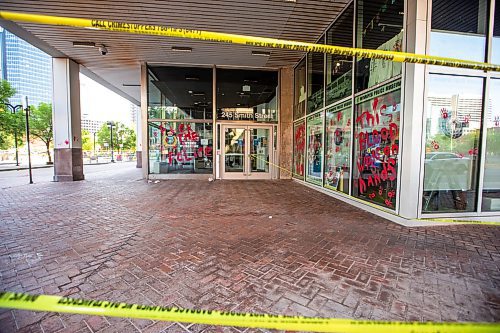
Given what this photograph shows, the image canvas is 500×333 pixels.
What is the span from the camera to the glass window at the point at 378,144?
471cm

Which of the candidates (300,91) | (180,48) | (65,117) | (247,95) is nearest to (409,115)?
(300,91)

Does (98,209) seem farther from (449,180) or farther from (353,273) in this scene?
(449,180)

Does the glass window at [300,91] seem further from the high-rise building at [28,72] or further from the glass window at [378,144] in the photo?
the high-rise building at [28,72]

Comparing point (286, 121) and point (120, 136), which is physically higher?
point (120, 136)

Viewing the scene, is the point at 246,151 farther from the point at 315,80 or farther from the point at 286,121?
the point at 315,80

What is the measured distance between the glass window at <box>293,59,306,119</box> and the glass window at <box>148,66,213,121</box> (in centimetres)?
367

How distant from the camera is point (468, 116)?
456 centimetres

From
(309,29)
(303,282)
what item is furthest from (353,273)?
(309,29)

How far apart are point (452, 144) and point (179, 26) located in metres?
7.22

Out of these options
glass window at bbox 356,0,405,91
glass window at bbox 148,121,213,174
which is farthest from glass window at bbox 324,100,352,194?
glass window at bbox 148,121,213,174

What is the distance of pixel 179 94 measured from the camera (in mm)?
10859

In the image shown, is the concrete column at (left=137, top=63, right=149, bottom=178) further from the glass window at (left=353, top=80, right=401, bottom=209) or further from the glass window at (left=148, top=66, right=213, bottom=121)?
the glass window at (left=353, top=80, right=401, bottom=209)

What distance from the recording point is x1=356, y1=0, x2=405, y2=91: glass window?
4770 millimetres

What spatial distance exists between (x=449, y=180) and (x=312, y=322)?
4.92 m
